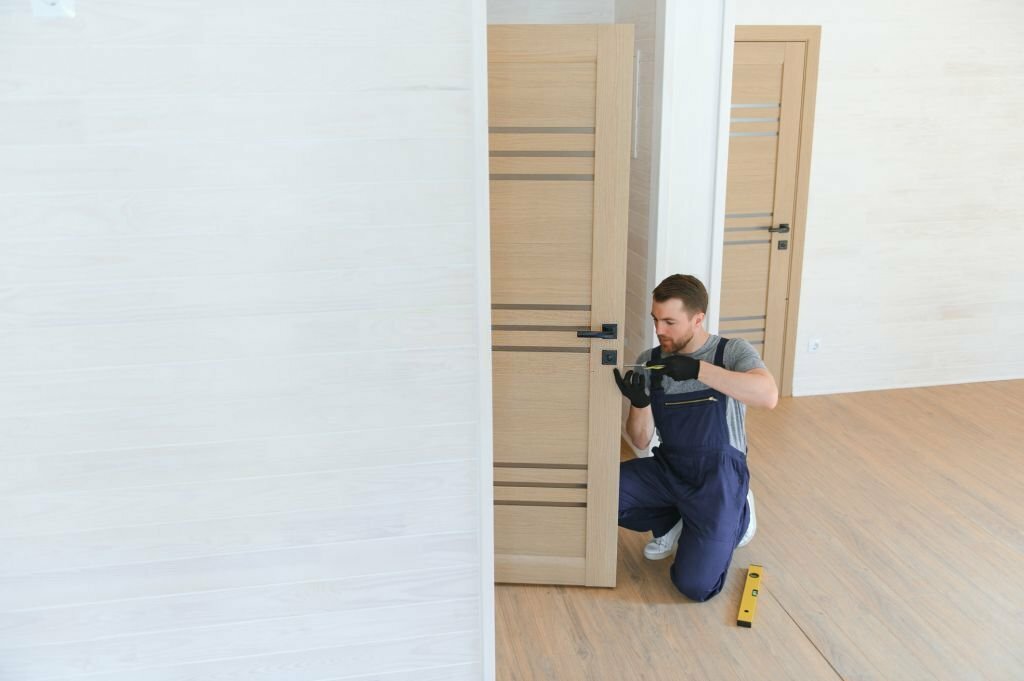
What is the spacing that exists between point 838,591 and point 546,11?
2.96m

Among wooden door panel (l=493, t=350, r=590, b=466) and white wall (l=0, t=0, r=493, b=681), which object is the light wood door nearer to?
wooden door panel (l=493, t=350, r=590, b=466)

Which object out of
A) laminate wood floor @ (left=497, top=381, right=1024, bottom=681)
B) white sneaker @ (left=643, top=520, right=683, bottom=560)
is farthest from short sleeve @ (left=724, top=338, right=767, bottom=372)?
laminate wood floor @ (left=497, top=381, right=1024, bottom=681)

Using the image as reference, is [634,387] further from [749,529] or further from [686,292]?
[749,529]

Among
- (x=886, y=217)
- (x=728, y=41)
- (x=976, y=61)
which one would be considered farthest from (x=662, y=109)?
(x=976, y=61)

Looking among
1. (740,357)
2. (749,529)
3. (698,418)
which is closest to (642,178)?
(740,357)

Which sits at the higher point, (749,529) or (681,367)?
(681,367)

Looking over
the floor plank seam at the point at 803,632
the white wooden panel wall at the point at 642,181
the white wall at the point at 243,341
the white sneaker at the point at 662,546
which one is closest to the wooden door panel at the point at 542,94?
the white wooden panel wall at the point at 642,181

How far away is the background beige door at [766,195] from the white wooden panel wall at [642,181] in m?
0.91

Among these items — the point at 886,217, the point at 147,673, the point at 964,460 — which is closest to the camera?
the point at 147,673

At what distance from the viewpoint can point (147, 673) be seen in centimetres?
196

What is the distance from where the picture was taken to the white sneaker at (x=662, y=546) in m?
3.59

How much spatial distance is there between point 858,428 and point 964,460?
55 centimetres

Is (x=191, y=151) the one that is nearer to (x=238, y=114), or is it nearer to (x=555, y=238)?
(x=238, y=114)

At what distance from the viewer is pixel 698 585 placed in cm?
326
